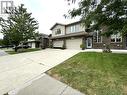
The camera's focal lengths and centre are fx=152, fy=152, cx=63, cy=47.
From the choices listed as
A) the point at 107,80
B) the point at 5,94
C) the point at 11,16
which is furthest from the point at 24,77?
the point at 11,16

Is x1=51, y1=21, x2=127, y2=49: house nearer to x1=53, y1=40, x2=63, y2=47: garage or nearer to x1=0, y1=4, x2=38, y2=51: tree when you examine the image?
x1=53, y1=40, x2=63, y2=47: garage

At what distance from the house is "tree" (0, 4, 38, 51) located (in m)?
5.80

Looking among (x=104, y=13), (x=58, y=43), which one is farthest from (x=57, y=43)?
(x=104, y=13)

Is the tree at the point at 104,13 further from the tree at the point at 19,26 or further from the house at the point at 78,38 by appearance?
the tree at the point at 19,26

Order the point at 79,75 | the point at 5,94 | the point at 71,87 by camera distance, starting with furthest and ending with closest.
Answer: the point at 79,75
the point at 71,87
the point at 5,94

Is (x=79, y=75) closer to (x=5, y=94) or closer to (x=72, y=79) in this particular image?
(x=72, y=79)

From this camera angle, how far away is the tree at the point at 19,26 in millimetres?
32144

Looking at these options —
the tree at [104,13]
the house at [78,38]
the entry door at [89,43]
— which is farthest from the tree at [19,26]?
the tree at [104,13]

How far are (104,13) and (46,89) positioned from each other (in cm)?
657

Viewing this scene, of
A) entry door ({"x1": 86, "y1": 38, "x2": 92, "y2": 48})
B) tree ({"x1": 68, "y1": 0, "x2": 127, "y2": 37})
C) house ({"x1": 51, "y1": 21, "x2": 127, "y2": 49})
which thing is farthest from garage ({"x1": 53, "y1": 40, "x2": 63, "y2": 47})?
tree ({"x1": 68, "y1": 0, "x2": 127, "y2": 37})

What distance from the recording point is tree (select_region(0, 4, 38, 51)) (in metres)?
32.1

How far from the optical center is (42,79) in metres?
8.93

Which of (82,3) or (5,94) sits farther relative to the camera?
(82,3)

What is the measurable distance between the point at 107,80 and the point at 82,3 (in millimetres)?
5146
